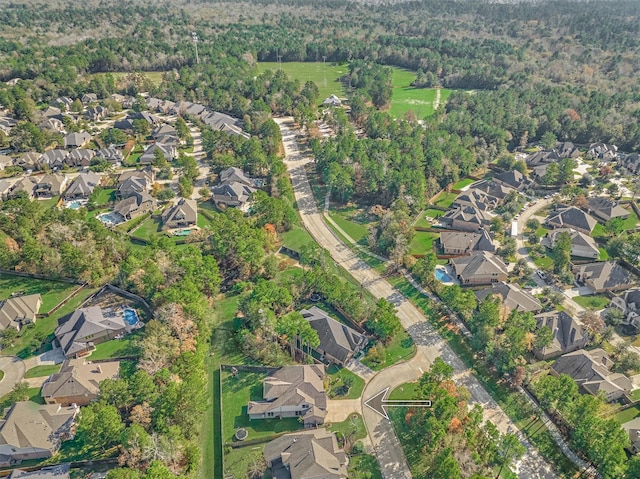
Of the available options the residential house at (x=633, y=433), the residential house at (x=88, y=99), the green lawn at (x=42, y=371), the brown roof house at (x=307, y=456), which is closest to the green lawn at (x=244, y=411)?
the brown roof house at (x=307, y=456)

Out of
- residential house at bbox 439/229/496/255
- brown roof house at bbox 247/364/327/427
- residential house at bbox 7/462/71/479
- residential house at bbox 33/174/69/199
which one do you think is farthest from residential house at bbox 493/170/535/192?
residential house at bbox 33/174/69/199

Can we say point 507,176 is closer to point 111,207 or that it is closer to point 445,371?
point 445,371

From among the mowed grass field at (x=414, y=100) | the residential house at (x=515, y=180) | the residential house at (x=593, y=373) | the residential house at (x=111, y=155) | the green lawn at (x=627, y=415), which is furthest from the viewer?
the mowed grass field at (x=414, y=100)

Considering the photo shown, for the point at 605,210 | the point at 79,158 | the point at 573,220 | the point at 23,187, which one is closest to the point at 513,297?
the point at 573,220

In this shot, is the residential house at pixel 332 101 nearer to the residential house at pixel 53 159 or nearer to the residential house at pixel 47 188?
the residential house at pixel 53 159

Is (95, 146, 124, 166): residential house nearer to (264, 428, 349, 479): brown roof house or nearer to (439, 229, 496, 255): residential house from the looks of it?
(439, 229, 496, 255): residential house
